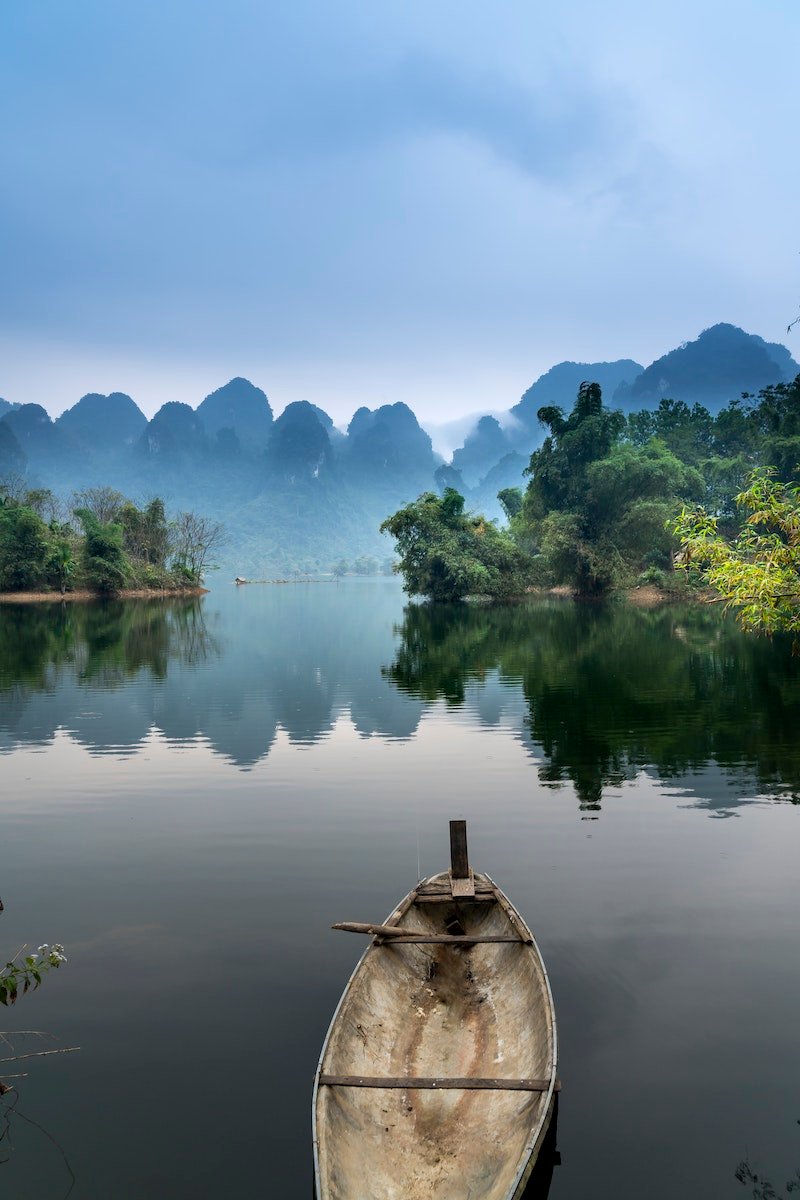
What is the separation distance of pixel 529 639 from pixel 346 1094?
28419 millimetres

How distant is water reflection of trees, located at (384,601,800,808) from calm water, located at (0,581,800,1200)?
13 centimetres

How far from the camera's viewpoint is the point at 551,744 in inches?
585

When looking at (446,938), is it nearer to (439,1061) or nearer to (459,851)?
(439,1061)

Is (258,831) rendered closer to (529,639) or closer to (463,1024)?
(463,1024)

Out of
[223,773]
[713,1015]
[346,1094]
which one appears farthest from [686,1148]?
[223,773]

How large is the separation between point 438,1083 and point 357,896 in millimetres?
3728

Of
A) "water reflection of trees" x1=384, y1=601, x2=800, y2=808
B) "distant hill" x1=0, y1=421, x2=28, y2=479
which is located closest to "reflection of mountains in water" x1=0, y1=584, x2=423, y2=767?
"water reflection of trees" x1=384, y1=601, x2=800, y2=808

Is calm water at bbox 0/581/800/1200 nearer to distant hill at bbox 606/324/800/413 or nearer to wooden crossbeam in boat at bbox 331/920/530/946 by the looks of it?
wooden crossbeam in boat at bbox 331/920/530/946

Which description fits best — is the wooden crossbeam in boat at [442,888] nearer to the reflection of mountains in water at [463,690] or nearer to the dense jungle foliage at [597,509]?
the reflection of mountains in water at [463,690]

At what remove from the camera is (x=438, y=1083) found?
4.48m

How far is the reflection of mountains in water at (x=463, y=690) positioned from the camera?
45.5 ft

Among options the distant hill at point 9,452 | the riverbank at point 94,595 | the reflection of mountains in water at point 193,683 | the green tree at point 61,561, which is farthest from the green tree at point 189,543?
the distant hill at point 9,452

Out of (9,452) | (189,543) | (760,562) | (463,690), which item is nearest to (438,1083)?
(760,562)

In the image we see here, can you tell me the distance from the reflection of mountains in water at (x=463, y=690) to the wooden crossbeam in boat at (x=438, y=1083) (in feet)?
23.7
